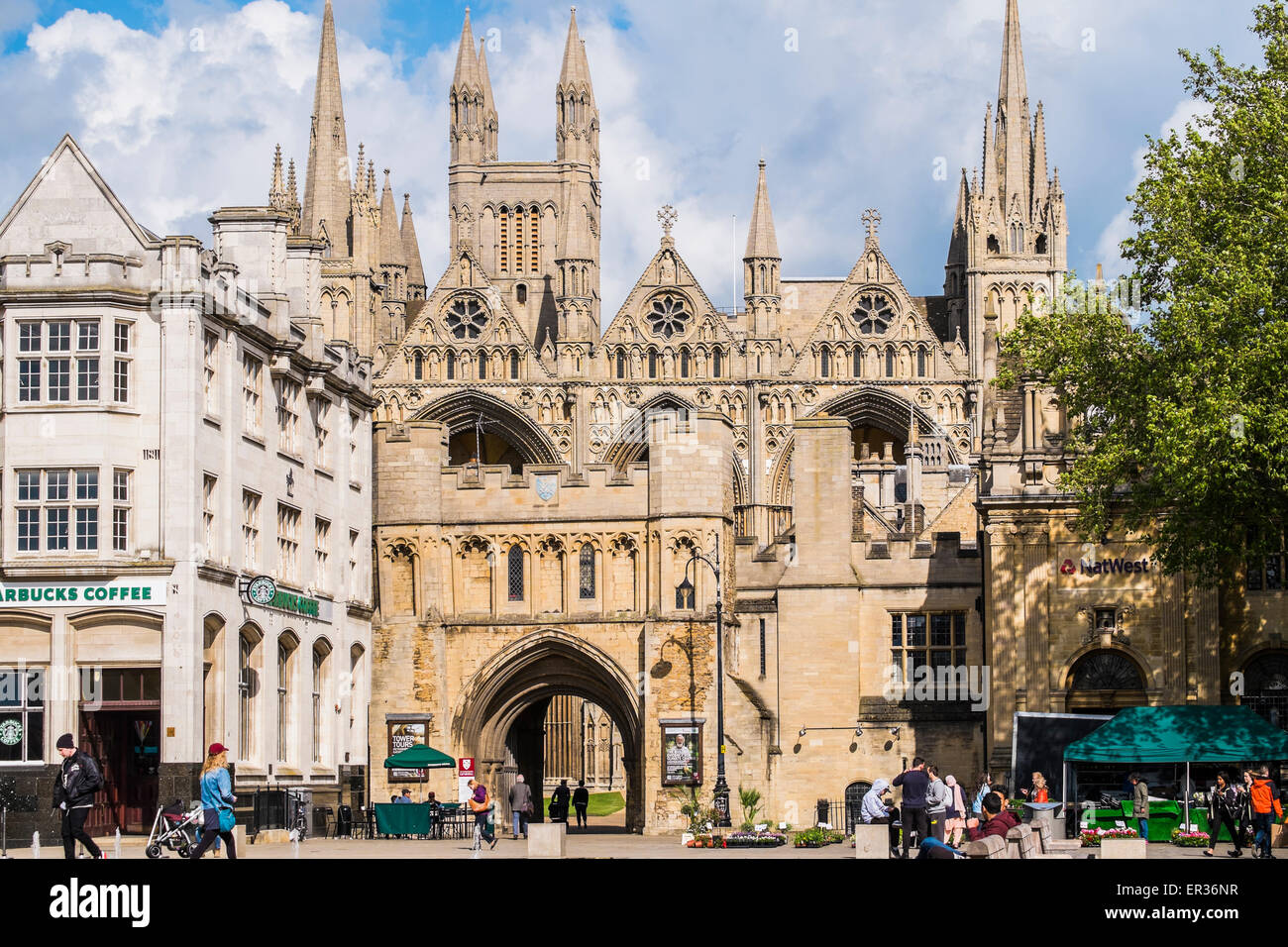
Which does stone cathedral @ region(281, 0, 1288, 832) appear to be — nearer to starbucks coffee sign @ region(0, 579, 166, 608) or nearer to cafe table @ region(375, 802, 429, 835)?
cafe table @ region(375, 802, 429, 835)

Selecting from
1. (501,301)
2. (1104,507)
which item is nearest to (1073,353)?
(1104,507)

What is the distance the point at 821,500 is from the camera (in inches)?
2020

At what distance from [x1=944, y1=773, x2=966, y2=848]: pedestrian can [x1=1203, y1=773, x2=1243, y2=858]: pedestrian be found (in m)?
3.86

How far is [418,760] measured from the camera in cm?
4766

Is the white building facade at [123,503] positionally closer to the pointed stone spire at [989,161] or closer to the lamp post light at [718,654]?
the lamp post light at [718,654]

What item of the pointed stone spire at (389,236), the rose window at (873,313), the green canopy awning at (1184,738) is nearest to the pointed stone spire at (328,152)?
the pointed stone spire at (389,236)

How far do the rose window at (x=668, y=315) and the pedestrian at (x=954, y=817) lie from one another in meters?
61.8

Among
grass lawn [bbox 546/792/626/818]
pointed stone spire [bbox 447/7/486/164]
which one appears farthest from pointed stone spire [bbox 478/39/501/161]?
grass lawn [bbox 546/792/626/818]

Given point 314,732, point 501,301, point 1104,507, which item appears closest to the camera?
point 1104,507

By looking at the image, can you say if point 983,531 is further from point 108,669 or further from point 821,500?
point 108,669

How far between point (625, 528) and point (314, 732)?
8.87m

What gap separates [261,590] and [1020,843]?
840 inches

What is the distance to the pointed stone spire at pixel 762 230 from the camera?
96750 millimetres

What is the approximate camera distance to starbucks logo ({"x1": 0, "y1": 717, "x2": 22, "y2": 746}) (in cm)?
3972
